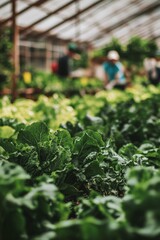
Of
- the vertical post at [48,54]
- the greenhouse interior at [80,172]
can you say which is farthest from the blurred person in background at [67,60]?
the greenhouse interior at [80,172]

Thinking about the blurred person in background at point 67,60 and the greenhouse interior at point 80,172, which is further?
the blurred person in background at point 67,60

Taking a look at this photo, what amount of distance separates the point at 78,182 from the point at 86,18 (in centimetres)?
1404

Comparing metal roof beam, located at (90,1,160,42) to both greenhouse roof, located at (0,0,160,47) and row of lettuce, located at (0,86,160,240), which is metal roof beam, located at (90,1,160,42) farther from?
row of lettuce, located at (0,86,160,240)

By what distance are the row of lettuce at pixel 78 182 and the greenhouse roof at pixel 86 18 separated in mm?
7911

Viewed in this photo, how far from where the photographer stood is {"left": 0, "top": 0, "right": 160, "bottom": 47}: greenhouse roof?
12.1m

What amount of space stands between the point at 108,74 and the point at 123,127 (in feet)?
23.8

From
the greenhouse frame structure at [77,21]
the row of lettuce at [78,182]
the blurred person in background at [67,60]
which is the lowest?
the row of lettuce at [78,182]

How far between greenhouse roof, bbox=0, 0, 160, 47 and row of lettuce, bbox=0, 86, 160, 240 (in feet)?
26.0

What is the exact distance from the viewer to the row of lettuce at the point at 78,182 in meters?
1.46

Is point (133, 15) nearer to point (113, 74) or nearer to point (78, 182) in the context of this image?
point (113, 74)

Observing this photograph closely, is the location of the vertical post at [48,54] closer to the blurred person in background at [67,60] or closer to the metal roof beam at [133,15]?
the metal roof beam at [133,15]

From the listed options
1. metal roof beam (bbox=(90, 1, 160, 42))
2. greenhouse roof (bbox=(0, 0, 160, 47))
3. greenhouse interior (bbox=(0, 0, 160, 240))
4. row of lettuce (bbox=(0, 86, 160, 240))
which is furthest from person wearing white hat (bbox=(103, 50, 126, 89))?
metal roof beam (bbox=(90, 1, 160, 42))

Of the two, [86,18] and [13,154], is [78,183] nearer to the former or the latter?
[13,154]

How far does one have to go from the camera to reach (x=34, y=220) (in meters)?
1.70
